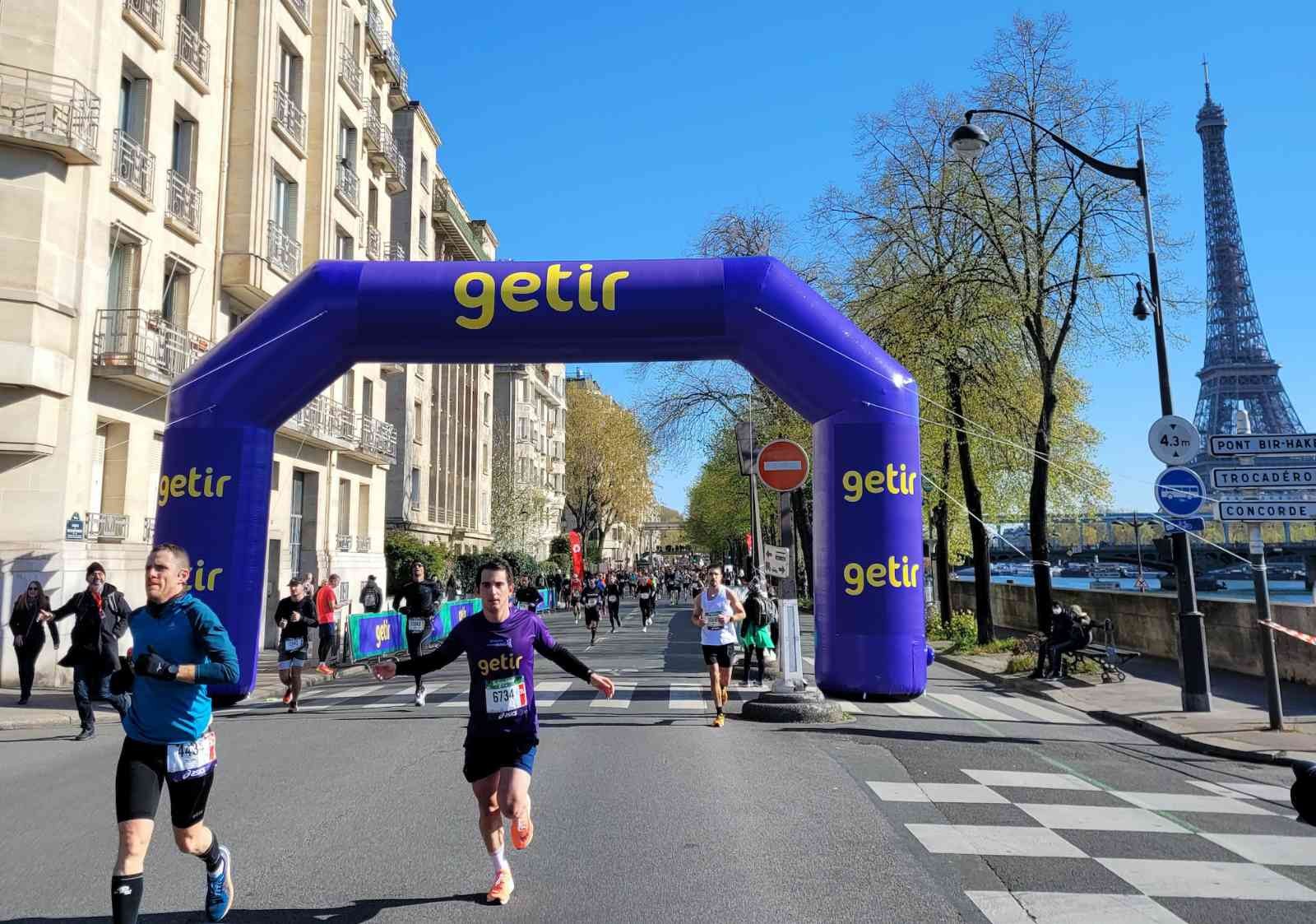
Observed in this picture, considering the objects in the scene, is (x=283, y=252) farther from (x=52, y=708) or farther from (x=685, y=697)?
(x=685, y=697)

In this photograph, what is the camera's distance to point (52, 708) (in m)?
12.4

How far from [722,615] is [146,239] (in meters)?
13.4

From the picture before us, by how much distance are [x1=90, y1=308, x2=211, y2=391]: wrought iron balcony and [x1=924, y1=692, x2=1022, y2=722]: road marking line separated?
1280cm

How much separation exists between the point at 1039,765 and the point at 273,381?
8.71m

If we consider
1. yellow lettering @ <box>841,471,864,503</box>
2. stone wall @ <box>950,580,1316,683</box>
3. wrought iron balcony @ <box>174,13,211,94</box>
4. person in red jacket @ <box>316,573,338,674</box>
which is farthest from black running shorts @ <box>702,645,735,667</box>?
wrought iron balcony @ <box>174,13,211,94</box>

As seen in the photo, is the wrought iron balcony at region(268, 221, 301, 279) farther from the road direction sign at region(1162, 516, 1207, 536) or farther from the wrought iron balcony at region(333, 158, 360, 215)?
the road direction sign at region(1162, 516, 1207, 536)

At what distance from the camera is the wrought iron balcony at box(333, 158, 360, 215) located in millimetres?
26484

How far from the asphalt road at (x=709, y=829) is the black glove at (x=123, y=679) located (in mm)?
1161

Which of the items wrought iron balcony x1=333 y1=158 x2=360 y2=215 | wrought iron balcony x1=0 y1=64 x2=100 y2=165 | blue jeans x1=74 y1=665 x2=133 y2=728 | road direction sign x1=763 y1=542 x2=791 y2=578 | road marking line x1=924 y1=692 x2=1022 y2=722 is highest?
wrought iron balcony x1=333 y1=158 x2=360 y2=215

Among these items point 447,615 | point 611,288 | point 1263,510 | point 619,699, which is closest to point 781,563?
point 619,699

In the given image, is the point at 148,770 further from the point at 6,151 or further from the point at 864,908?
the point at 6,151

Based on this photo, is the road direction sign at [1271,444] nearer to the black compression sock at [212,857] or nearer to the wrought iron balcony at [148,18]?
the black compression sock at [212,857]

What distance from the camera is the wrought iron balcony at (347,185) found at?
2648cm

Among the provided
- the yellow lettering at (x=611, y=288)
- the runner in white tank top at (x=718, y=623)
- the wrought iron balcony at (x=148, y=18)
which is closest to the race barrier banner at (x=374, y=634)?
the runner in white tank top at (x=718, y=623)
